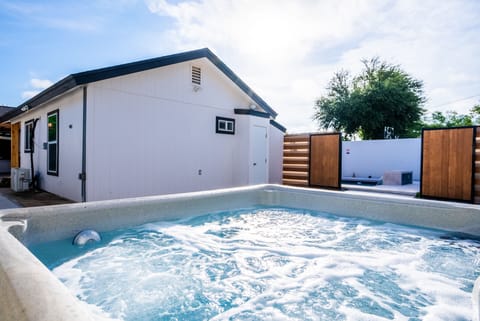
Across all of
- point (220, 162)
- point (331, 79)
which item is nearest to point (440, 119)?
point (331, 79)

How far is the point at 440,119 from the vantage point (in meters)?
27.8

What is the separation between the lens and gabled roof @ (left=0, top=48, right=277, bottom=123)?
4895mm

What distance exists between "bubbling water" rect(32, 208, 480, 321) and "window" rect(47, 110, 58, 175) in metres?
4.40

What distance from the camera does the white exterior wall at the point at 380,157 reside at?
11.3 metres

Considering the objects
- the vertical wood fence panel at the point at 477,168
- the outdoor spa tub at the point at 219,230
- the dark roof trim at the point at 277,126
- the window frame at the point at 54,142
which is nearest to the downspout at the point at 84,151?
the window frame at the point at 54,142

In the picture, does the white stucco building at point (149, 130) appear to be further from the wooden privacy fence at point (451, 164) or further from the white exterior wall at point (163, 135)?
the wooden privacy fence at point (451, 164)

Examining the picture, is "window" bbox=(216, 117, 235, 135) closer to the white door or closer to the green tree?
the white door

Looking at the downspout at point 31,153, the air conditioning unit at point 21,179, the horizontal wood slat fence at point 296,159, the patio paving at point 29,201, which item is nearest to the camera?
the patio paving at point 29,201

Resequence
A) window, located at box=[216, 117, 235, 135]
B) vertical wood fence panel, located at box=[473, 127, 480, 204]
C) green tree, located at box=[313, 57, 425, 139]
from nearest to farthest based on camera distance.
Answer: vertical wood fence panel, located at box=[473, 127, 480, 204] → window, located at box=[216, 117, 235, 135] → green tree, located at box=[313, 57, 425, 139]

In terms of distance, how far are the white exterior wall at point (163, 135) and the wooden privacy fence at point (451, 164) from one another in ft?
14.0

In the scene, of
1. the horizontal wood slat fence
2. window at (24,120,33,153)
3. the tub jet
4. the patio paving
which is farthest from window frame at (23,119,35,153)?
the horizontal wood slat fence

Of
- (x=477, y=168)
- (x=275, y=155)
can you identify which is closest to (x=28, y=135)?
(x=275, y=155)

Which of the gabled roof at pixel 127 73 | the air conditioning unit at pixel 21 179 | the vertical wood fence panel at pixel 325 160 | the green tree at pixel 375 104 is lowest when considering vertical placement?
the air conditioning unit at pixel 21 179

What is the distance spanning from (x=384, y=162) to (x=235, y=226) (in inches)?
396
